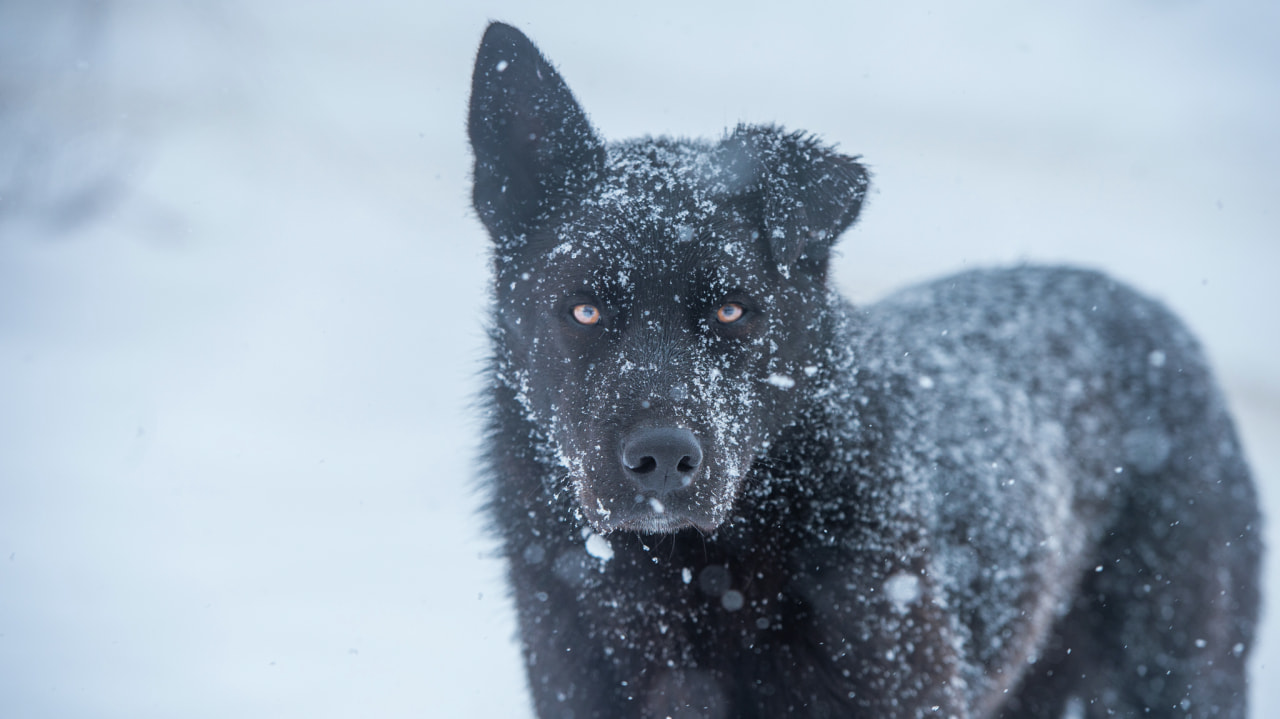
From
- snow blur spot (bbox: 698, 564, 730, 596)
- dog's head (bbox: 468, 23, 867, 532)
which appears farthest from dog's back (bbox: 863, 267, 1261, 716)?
snow blur spot (bbox: 698, 564, 730, 596)

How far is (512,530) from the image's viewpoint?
257cm

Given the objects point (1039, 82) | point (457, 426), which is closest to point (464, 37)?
point (457, 426)

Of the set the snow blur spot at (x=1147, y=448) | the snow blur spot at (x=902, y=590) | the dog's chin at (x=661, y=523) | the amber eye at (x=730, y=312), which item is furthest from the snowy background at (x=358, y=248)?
the snow blur spot at (x=1147, y=448)

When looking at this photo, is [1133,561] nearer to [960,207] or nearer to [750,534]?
[750,534]

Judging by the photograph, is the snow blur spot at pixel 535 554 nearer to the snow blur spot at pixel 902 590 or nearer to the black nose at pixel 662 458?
the black nose at pixel 662 458

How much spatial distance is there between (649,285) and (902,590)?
120 cm

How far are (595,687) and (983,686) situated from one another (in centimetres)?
145

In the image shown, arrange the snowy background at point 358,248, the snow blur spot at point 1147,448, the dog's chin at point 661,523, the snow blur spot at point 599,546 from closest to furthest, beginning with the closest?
the dog's chin at point 661,523 → the snow blur spot at point 599,546 → the snow blur spot at point 1147,448 → the snowy background at point 358,248

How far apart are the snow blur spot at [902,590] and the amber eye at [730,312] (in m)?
0.92

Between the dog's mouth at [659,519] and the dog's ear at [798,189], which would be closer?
the dog's mouth at [659,519]

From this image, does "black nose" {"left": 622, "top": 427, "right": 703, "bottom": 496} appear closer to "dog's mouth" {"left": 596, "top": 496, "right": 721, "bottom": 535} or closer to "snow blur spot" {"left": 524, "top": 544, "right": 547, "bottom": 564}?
"dog's mouth" {"left": 596, "top": 496, "right": 721, "bottom": 535}

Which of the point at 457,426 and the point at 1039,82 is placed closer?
the point at 457,426

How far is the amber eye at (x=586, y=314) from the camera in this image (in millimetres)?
2283

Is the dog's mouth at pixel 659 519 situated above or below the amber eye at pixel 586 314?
below
